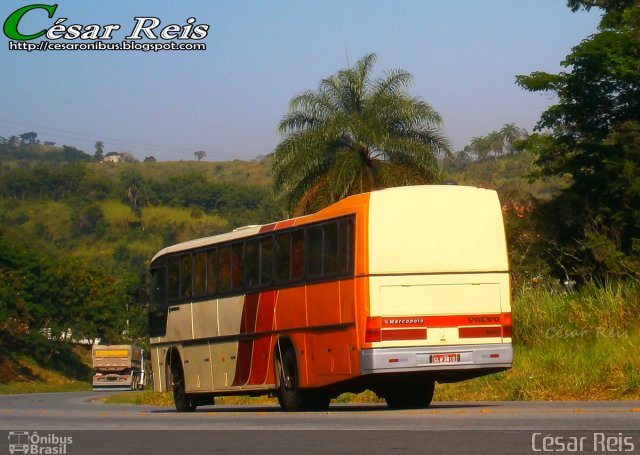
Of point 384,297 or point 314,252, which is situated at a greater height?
point 314,252

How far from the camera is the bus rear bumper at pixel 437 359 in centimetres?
1872

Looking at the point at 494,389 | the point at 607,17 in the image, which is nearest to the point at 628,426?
the point at 494,389

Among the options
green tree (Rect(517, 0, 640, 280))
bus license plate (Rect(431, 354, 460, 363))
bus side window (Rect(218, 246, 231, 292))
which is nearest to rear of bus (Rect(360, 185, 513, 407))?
bus license plate (Rect(431, 354, 460, 363))

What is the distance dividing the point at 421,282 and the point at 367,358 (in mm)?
1452

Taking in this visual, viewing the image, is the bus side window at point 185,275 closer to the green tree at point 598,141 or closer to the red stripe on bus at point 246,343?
the red stripe on bus at point 246,343

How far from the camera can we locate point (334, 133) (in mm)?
46344

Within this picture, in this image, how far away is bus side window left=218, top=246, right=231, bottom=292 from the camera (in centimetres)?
2286

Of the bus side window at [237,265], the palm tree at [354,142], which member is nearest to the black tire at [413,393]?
the bus side window at [237,265]
